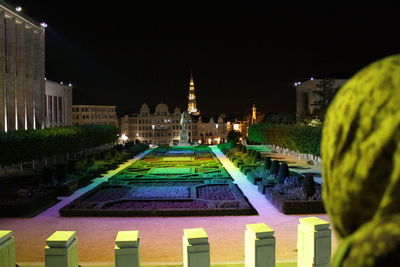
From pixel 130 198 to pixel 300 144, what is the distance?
22.6m

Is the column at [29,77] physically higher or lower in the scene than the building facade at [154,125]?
higher

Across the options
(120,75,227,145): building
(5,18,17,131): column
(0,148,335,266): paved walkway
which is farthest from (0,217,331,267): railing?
(120,75,227,145): building

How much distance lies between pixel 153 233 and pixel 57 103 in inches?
2711

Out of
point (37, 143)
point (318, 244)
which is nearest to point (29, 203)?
point (318, 244)

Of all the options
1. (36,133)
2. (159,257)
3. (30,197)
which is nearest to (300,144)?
(36,133)

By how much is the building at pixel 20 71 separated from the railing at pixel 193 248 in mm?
42696

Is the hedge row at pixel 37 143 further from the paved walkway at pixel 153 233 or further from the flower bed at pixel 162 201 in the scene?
the paved walkway at pixel 153 233

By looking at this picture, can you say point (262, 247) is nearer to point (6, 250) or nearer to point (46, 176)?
point (6, 250)

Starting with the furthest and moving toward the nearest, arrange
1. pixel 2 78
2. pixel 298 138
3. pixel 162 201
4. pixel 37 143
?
pixel 2 78, pixel 298 138, pixel 37 143, pixel 162 201

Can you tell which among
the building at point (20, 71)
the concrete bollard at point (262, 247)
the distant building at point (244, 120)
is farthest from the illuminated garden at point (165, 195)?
the distant building at point (244, 120)

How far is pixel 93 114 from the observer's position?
11194 centimetres

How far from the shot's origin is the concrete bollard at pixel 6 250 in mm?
7867

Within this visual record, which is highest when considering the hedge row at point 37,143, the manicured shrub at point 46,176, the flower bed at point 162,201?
the hedge row at point 37,143

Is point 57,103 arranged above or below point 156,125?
above
